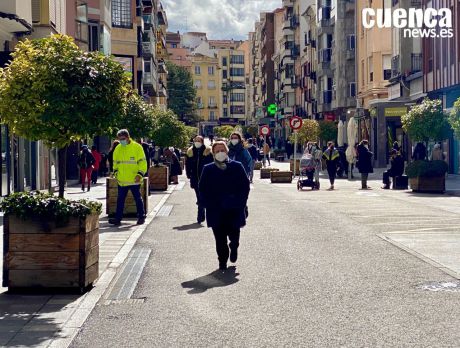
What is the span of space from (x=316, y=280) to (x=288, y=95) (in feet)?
322

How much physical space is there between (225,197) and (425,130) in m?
20.2

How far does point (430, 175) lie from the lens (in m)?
28.1

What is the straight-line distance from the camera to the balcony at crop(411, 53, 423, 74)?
153 feet

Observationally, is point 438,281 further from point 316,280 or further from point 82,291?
point 82,291

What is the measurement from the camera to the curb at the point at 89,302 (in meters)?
7.09

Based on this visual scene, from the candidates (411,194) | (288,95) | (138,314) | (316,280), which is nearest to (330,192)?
(411,194)

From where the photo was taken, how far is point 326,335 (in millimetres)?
7078

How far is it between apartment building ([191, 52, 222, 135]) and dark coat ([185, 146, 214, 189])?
165267 millimetres

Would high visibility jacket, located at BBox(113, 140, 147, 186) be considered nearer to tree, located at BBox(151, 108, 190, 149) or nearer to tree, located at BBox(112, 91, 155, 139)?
tree, located at BBox(112, 91, 155, 139)

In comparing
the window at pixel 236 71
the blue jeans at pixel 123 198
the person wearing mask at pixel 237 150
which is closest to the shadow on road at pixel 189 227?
the blue jeans at pixel 123 198

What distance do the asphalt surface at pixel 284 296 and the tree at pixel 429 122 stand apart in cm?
1418

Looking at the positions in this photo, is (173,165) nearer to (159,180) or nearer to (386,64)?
(159,180)

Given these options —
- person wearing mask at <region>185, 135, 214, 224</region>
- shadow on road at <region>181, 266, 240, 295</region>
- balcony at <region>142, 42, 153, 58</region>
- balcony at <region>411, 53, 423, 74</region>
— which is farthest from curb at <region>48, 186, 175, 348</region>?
balcony at <region>142, 42, 153, 58</region>

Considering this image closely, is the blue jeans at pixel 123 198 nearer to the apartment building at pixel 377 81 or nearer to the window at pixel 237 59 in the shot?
the apartment building at pixel 377 81
